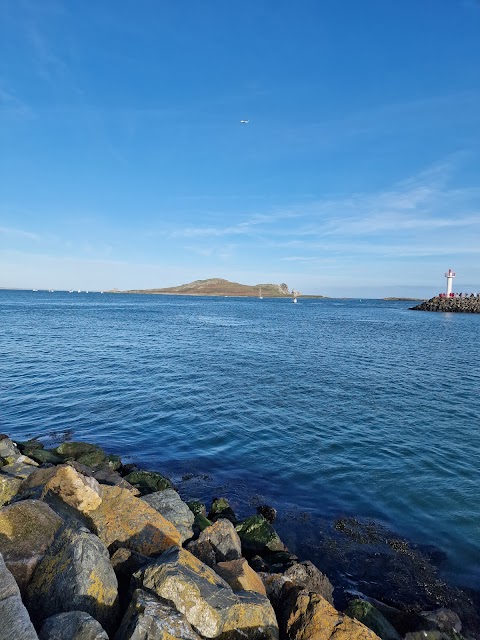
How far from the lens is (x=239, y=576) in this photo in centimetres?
892

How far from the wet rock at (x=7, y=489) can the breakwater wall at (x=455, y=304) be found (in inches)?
6376

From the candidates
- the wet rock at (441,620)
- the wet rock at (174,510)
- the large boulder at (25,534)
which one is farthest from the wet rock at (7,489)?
the wet rock at (441,620)

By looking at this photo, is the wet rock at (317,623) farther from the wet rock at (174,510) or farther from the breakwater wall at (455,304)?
the breakwater wall at (455,304)

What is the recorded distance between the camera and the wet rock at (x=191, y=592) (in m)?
7.01

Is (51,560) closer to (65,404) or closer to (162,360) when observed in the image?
(65,404)

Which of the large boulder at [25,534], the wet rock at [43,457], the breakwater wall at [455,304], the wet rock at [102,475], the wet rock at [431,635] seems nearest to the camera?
the large boulder at [25,534]

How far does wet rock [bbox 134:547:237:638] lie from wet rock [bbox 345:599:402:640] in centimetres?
385

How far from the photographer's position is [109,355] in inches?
1914

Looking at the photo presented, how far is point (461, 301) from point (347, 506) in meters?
161

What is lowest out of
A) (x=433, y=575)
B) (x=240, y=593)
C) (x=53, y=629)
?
(x=433, y=575)

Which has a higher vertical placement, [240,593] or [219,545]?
[240,593]

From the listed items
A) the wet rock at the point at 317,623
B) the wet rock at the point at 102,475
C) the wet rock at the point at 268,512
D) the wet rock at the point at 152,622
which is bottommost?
the wet rock at the point at 268,512

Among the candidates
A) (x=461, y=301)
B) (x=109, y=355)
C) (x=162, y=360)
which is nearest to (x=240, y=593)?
(x=162, y=360)

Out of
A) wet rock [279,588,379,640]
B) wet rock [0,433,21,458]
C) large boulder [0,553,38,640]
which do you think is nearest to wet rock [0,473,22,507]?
Result: large boulder [0,553,38,640]
